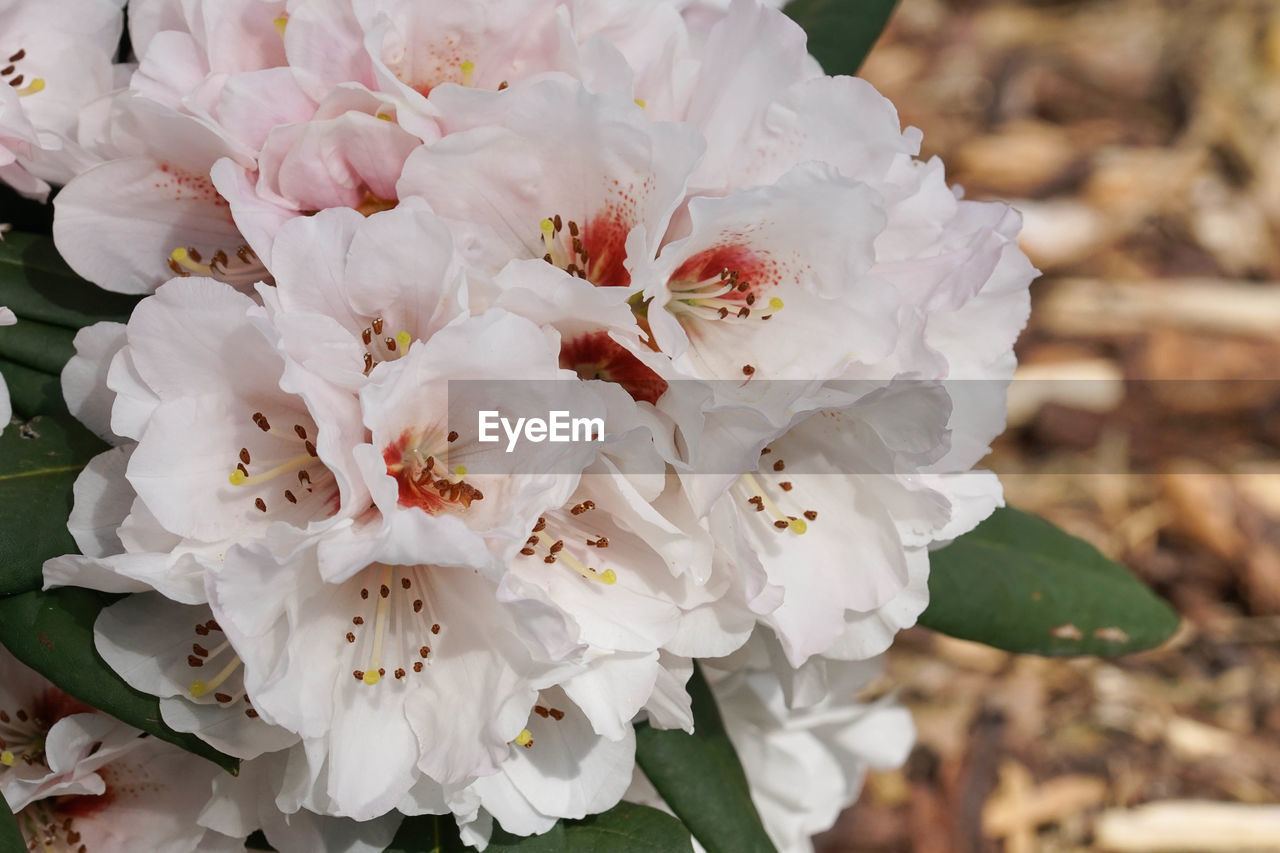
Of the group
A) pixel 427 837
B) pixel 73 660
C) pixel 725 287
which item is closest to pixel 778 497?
pixel 725 287

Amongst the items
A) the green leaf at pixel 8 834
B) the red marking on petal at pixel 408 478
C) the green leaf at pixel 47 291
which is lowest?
the green leaf at pixel 8 834

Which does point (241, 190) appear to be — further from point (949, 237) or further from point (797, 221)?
point (949, 237)

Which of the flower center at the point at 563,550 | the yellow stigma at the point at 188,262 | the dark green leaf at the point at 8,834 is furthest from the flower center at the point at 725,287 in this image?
the dark green leaf at the point at 8,834

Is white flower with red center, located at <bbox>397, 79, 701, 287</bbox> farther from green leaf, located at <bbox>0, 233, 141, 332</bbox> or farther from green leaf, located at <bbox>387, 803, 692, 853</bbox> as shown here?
green leaf, located at <bbox>387, 803, 692, 853</bbox>

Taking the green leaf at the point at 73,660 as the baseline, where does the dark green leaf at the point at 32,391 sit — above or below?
above

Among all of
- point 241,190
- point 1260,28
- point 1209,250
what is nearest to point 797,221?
point 241,190

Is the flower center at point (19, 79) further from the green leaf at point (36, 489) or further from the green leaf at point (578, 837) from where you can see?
the green leaf at point (578, 837)

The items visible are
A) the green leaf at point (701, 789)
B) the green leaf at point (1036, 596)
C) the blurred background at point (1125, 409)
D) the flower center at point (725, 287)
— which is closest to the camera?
the flower center at point (725, 287)
